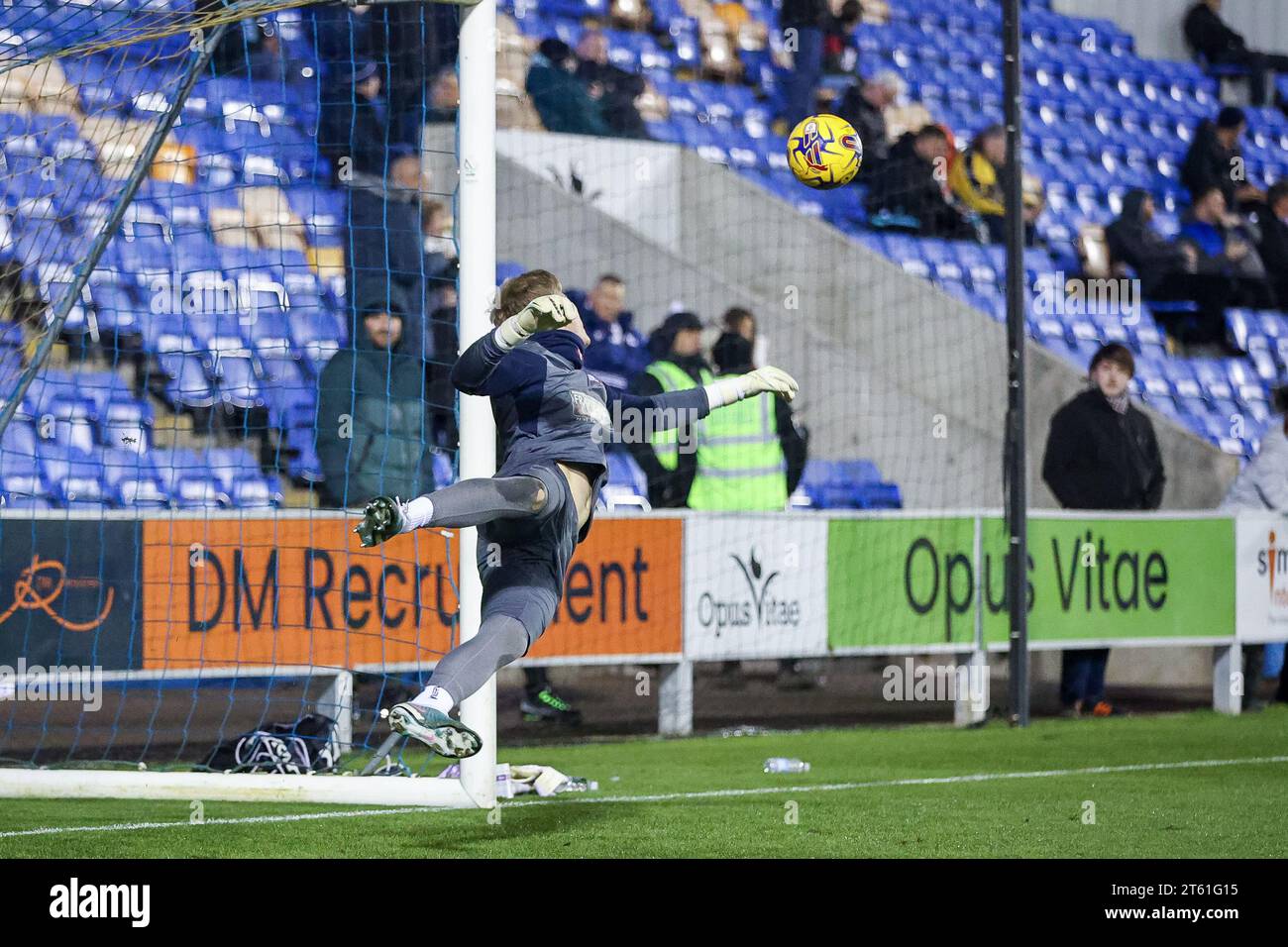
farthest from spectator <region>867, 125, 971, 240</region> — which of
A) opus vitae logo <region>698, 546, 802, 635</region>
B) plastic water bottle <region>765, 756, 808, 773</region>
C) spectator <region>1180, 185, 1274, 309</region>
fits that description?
plastic water bottle <region>765, 756, 808, 773</region>

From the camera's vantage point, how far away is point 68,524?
876 cm

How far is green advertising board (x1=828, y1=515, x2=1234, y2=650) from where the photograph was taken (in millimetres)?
10984

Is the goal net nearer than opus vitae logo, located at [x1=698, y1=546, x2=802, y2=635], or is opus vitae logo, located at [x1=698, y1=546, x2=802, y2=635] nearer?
the goal net

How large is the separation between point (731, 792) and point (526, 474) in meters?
2.36

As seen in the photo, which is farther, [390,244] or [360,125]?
[360,125]

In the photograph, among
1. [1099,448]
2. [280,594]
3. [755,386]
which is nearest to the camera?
[755,386]

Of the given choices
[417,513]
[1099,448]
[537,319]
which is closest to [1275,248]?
[1099,448]

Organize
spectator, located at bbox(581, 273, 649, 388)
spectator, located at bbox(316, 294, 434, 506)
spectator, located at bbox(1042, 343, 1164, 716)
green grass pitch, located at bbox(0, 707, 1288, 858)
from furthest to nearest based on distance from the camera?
spectator, located at bbox(581, 273, 649, 388) < spectator, located at bbox(1042, 343, 1164, 716) < spectator, located at bbox(316, 294, 434, 506) < green grass pitch, located at bbox(0, 707, 1288, 858)

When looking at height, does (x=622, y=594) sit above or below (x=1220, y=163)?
below

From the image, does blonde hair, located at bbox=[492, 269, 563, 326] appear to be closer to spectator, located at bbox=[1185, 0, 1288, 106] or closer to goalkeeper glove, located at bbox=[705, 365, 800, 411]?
goalkeeper glove, located at bbox=[705, 365, 800, 411]

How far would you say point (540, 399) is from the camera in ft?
20.3

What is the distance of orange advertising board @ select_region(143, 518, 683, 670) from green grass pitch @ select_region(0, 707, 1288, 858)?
876 mm

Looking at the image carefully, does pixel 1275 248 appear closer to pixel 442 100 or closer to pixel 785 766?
pixel 442 100

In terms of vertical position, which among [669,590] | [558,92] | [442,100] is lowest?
[669,590]
